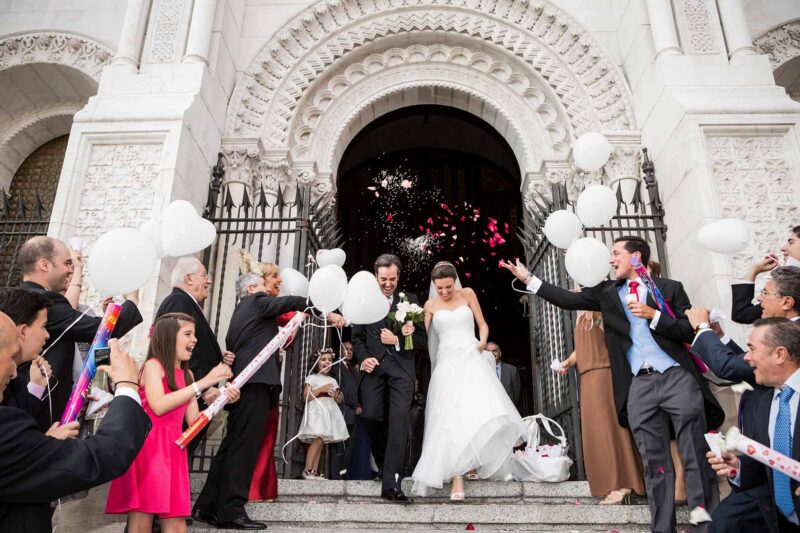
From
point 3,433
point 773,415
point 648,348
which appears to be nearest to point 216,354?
point 3,433

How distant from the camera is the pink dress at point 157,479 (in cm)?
343

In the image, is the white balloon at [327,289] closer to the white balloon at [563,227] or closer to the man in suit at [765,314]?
the white balloon at [563,227]

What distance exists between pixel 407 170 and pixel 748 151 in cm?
784

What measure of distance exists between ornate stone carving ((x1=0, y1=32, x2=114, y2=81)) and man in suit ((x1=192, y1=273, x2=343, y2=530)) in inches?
233

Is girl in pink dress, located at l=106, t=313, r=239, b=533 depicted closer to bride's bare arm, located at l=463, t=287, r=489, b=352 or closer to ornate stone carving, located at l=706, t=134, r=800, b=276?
bride's bare arm, located at l=463, t=287, r=489, b=352

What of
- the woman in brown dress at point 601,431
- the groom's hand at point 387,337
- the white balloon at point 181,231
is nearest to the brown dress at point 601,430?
the woman in brown dress at point 601,431

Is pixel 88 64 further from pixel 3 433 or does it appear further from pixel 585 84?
pixel 3 433

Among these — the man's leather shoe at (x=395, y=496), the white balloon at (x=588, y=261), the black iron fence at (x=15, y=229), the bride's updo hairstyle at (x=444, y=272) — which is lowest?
the man's leather shoe at (x=395, y=496)

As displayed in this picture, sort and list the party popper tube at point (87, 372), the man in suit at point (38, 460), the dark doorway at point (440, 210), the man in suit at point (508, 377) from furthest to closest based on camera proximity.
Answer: the dark doorway at point (440, 210)
the man in suit at point (508, 377)
the party popper tube at point (87, 372)
the man in suit at point (38, 460)

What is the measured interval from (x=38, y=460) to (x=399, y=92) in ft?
26.5

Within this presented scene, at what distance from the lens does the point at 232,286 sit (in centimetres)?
782

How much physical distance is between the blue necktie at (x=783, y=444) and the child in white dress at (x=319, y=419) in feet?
12.8

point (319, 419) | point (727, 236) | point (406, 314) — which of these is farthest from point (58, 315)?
point (727, 236)

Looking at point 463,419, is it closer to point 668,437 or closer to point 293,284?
point 668,437
